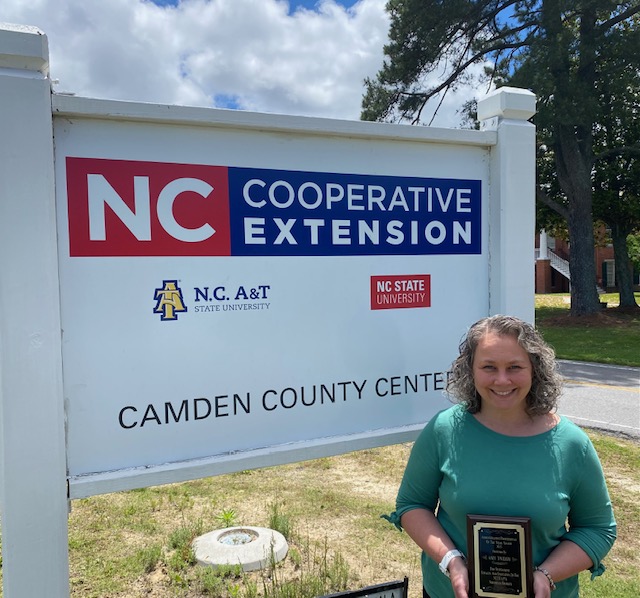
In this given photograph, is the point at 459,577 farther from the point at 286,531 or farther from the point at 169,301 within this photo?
the point at 286,531

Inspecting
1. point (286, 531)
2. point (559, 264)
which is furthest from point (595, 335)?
point (559, 264)

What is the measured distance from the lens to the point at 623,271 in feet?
→ 68.2

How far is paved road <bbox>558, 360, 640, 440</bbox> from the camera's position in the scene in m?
6.71

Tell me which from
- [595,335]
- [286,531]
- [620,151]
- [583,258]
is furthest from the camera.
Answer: [620,151]

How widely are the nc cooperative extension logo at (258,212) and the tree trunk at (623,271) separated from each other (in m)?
20.1

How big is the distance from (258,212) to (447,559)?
1.27m

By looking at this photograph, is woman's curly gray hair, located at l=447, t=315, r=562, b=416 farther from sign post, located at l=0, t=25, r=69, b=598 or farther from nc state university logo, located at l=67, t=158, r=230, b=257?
sign post, located at l=0, t=25, r=69, b=598

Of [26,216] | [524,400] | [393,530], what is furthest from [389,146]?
[393,530]

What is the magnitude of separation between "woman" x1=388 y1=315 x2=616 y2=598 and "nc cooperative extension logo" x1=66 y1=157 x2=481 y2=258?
1.97 feet

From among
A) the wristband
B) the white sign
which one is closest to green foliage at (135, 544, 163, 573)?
the white sign

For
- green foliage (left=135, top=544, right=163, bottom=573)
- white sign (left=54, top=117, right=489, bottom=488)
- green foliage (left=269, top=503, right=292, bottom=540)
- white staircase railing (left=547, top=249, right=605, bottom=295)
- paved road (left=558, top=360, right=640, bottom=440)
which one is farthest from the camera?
white staircase railing (left=547, top=249, right=605, bottom=295)

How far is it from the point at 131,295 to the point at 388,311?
984 mm

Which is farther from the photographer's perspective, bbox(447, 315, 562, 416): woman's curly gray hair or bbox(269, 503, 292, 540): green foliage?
bbox(269, 503, 292, 540): green foliage

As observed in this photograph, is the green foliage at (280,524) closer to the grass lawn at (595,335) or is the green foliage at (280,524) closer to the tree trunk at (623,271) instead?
the grass lawn at (595,335)
